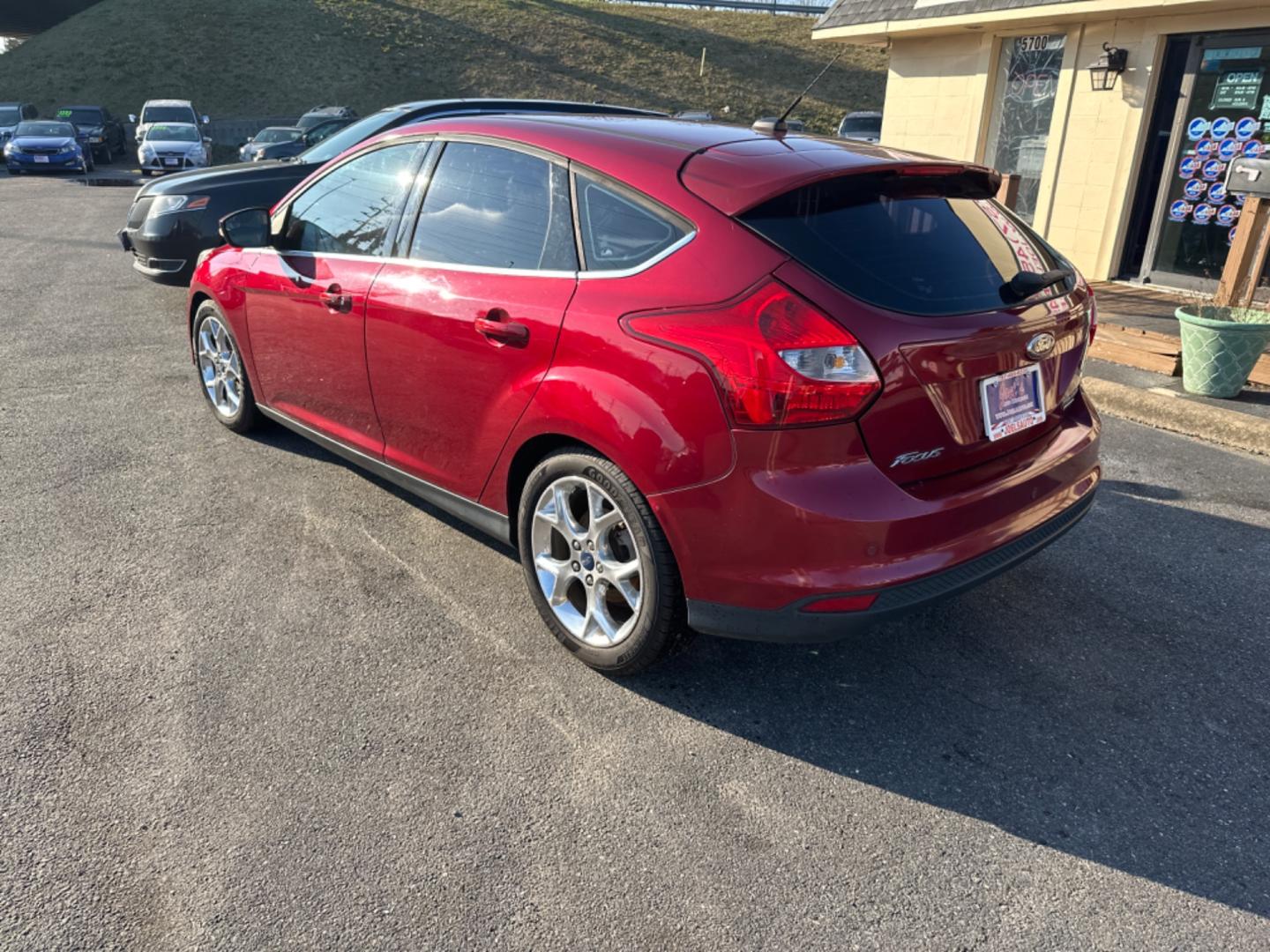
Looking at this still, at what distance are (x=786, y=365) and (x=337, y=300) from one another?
2233 millimetres

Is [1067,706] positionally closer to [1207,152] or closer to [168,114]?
[1207,152]

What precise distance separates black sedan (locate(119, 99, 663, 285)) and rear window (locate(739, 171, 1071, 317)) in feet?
17.6

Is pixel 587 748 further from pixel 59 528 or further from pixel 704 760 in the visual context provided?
pixel 59 528

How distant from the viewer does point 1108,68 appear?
30.5ft

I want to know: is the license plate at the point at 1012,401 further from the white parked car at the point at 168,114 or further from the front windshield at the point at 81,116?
the front windshield at the point at 81,116

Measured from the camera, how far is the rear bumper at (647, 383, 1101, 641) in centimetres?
248

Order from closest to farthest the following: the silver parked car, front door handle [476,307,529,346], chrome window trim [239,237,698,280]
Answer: chrome window trim [239,237,698,280]
front door handle [476,307,529,346]
the silver parked car

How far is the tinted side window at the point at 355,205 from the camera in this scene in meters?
3.77

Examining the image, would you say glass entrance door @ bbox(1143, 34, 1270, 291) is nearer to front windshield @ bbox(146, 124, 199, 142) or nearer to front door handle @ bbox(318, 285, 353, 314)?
front door handle @ bbox(318, 285, 353, 314)

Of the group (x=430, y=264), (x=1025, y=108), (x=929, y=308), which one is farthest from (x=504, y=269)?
(x=1025, y=108)

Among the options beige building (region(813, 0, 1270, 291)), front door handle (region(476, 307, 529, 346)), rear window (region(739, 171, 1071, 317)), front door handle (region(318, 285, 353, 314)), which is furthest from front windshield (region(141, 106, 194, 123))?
rear window (region(739, 171, 1071, 317))

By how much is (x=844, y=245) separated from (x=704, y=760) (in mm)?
1556

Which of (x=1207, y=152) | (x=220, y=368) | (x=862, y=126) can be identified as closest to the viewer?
(x=220, y=368)

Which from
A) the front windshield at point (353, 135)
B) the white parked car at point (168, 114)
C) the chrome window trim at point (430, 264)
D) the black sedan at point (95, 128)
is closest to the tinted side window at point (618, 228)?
the chrome window trim at point (430, 264)
